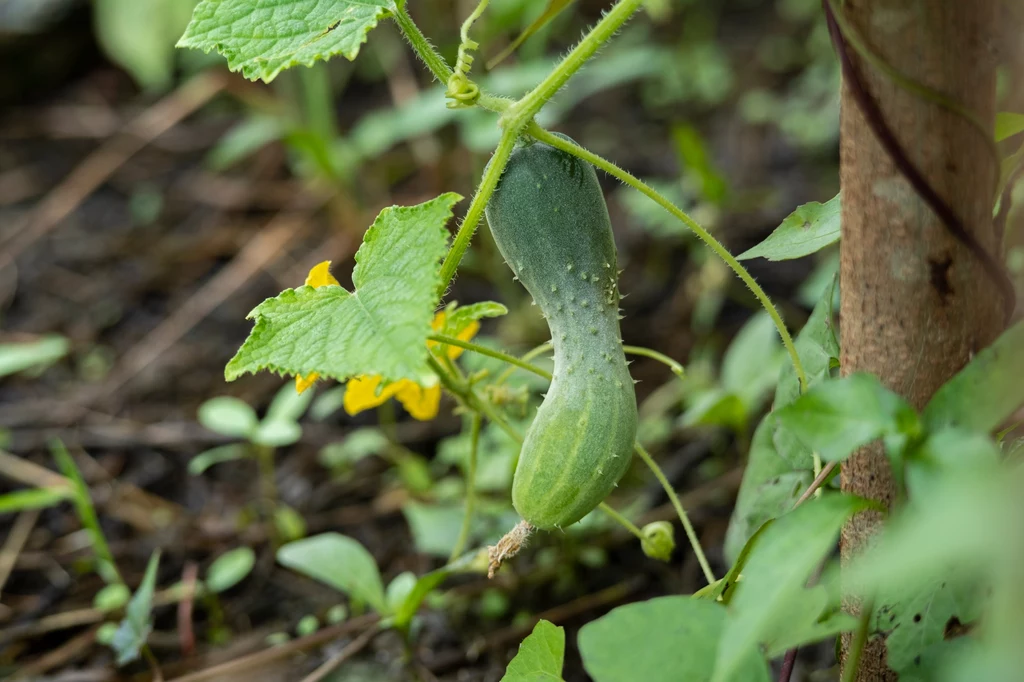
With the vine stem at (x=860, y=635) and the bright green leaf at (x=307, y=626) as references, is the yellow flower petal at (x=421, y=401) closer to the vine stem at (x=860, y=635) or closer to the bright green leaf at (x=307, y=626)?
the bright green leaf at (x=307, y=626)

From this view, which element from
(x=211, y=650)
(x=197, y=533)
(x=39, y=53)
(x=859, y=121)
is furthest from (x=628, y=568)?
(x=39, y=53)

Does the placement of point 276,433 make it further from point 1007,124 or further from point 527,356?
point 1007,124

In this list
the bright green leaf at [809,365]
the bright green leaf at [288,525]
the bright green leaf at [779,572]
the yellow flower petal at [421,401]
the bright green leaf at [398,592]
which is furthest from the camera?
the bright green leaf at [288,525]

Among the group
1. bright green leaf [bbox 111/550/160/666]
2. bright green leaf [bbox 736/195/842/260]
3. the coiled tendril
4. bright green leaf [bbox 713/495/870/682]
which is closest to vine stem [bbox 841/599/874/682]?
bright green leaf [bbox 713/495/870/682]

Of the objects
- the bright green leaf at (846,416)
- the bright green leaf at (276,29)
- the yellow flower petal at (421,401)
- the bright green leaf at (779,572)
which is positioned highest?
the bright green leaf at (276,29)

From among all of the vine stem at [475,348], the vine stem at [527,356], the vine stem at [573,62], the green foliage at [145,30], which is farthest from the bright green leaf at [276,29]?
the green foliage at [145,30]
